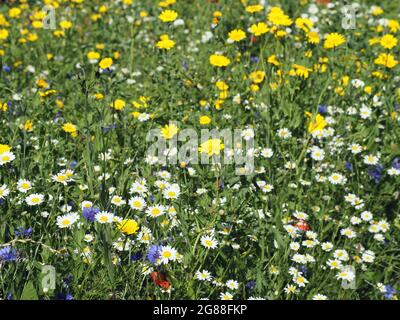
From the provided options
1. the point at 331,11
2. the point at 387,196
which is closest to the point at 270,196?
the point at 387,196

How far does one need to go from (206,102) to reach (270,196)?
1.17m

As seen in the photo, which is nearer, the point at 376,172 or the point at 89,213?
the point at 89,213

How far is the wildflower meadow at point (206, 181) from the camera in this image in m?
2.32

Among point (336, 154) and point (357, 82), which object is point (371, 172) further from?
point (357, 82)

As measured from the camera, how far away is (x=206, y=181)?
9.32 feet

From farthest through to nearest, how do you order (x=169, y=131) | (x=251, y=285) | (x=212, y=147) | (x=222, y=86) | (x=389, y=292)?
(x=222, y=86)
(x=169, y=131)
(x=212, y=147)
(x=389, y=292)
(x=251, y=285)

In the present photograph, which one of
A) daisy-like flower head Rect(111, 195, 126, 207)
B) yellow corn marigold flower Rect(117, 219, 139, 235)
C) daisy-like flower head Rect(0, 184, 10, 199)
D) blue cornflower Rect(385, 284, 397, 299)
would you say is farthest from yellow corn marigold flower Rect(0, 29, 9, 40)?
blue cornflower Rect(385, 284, 397, 299)

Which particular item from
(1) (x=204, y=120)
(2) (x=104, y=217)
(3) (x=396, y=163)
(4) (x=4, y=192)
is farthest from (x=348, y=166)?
(4) (x=4, y=192)

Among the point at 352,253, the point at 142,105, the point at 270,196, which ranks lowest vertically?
the point at 352,253

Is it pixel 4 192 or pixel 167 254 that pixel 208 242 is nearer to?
pixel 167 254

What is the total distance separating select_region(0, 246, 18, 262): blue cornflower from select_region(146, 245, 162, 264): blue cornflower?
487mm

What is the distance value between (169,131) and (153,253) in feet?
3.25

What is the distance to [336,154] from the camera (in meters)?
3.32

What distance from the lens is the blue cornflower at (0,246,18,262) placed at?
82.1 inches
